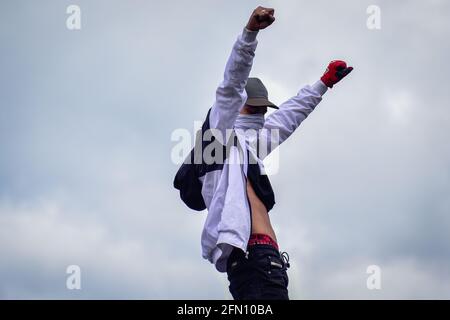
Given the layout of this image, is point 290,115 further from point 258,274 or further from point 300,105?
point 258,274

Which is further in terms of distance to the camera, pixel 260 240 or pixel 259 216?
pixel 259 216

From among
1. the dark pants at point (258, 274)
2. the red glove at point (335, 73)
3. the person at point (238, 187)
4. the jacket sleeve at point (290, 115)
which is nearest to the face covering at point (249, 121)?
the person at point (238, 187)

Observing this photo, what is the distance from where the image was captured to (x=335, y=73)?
7996 millimetres

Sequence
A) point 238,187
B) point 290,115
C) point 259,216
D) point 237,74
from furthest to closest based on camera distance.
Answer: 1. point 290,115
2. point 259,216
3. point 238,187
4. point 237,74

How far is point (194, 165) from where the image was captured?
6668 mm

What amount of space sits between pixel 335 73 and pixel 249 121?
5.18ft

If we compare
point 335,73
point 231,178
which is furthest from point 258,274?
point 335,73

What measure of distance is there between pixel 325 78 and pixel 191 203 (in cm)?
250

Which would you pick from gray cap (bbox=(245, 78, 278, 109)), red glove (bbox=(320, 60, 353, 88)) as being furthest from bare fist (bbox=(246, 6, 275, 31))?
red glove (bbox=(320, 60, 353, 88))

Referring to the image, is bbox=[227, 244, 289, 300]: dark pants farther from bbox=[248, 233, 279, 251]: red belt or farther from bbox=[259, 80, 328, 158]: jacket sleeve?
bbox=[259, 80, 328, 158]: jacket sleeve

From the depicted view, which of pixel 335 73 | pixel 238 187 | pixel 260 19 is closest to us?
pixel 260 19

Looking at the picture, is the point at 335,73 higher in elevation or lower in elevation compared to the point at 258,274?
higher
